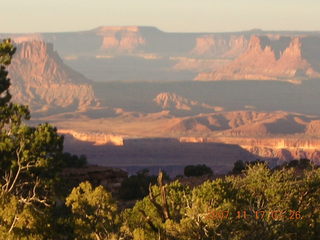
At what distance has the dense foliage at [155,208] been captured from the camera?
28344 millimetres

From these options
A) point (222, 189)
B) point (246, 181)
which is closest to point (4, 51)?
point (246, 181)

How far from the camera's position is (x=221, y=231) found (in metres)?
29.0

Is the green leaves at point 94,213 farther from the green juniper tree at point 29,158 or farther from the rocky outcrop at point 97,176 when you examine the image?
the rocky outcrop at point 97,176

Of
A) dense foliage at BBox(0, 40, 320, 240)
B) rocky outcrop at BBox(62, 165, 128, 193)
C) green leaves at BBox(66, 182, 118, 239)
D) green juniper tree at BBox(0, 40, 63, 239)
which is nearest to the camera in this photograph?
dense foliage at BBox(0, 40, 320, 240)

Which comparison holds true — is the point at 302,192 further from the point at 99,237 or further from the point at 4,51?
the point at 4,51

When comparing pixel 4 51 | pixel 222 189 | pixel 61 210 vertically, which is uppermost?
pixel 4 51

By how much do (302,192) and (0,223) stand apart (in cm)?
1370

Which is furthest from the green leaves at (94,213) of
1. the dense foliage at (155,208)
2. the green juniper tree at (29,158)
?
the green juniper tree at (29,158)

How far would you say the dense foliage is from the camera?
1116 inches

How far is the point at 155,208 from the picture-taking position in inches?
1206
